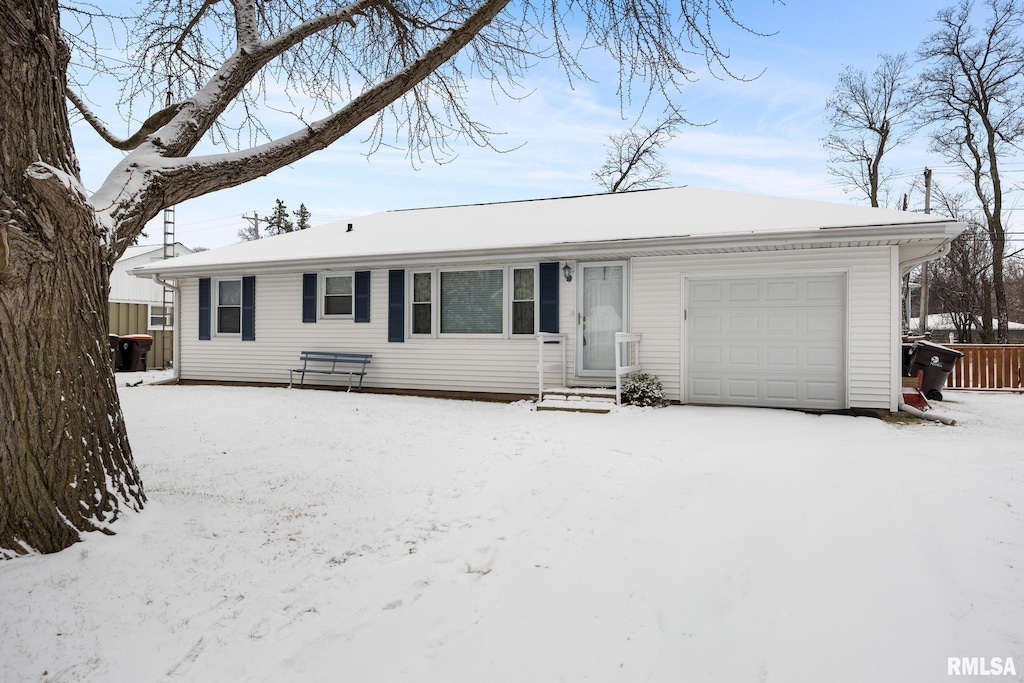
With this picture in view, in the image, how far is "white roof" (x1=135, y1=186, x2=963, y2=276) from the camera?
27.2 feet

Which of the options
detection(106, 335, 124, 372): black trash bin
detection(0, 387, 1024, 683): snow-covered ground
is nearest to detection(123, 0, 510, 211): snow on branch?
detection(0, 387, 1024, 683): snow-covered ground

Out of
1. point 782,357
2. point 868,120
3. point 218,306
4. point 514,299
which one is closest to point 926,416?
point 782,357

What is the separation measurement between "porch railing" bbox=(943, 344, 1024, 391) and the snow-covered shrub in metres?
7.90

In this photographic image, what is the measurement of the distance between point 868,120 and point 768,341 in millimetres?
19872

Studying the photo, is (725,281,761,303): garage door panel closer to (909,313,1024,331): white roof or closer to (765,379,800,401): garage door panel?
(765,379,800,401): garage door panel

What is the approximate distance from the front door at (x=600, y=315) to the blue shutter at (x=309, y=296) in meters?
5.30

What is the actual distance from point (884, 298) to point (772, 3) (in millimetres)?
5434

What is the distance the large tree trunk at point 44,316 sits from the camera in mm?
3102

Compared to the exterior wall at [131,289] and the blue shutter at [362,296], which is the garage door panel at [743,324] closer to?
the blue shutter at [362,296]

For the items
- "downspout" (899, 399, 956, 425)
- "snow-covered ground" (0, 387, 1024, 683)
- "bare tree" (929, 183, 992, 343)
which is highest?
"bare tree" (929, 183, 992, 343)

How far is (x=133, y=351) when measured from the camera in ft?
53.0

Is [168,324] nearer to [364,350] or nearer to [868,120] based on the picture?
[364,350]

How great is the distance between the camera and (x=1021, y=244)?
27281 mm

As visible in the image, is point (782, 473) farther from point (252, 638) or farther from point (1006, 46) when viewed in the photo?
point (1006, 46)
